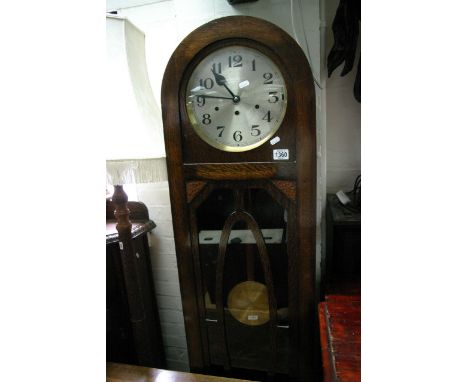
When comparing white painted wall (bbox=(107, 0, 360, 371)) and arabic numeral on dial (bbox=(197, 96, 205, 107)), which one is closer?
arabic numeral on dial (bbox=(197, 96, 205, 107))

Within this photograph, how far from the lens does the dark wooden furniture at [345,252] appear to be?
2.71 ft

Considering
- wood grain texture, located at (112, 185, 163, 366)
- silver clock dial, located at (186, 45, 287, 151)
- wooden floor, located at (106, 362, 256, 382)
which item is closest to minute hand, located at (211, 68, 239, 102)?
silver clock dial, located at (186, 45, 287, 151)

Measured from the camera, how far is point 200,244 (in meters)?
0.91

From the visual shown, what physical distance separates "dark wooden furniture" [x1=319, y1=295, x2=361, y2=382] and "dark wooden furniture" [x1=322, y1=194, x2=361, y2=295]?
0.09 meters

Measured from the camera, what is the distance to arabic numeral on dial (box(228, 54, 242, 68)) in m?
0.79

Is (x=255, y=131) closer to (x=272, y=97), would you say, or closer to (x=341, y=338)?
(x=272, y=97)

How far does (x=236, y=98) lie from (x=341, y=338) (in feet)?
2.20

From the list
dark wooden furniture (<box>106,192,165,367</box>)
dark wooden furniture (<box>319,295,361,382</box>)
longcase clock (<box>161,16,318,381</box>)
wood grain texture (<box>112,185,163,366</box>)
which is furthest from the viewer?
dark wooden furniture (<box>106,192,165,367</box>)

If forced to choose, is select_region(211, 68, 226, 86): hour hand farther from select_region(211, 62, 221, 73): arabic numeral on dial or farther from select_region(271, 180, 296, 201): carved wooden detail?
select_region(271, 180, 296, 201): carved wooden detail

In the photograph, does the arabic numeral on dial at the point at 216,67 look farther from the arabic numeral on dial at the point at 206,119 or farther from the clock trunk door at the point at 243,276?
the clock trunk door at the point at 243,276

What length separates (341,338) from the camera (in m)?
0.62
